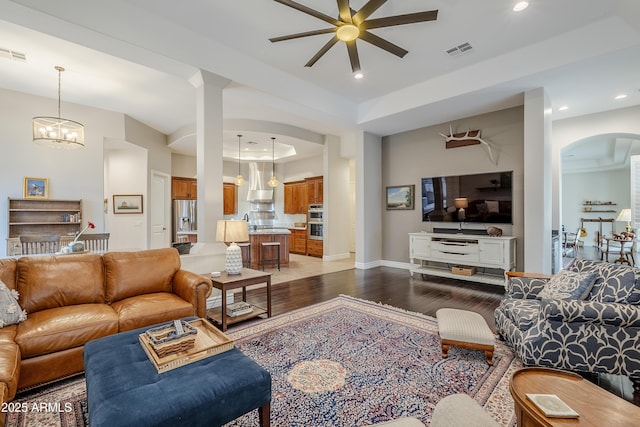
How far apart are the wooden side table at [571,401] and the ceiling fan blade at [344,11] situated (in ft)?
10.00

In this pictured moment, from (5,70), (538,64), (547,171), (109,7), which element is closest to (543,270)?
(547,171)

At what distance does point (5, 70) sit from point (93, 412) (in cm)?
552

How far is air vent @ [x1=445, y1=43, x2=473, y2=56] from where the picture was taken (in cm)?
386

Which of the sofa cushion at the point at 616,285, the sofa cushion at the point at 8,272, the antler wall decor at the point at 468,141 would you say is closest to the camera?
the sofa cushion at the point at 616,285

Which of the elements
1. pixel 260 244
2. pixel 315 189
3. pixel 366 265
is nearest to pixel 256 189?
pixel 315 189

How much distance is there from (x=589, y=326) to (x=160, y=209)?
28.5ft

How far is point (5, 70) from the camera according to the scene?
4.13 m

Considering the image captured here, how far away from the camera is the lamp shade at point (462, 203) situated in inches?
213

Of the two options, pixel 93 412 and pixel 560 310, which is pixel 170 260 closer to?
pixel 93 412

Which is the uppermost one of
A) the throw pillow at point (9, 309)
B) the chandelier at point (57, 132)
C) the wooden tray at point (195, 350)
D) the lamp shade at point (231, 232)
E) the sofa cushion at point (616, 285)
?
the chandelier at point (57, 132)

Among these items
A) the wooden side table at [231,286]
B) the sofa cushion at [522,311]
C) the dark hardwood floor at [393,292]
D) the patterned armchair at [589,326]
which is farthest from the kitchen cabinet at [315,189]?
the patterned armchair at [589,326]

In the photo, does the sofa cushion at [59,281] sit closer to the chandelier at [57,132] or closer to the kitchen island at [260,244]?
the chandelier at [57,132]

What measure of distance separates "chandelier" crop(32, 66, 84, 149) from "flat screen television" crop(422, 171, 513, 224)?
6.29m

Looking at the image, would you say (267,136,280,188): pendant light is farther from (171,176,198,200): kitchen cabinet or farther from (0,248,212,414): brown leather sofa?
(0,248,212,414): brown leather sofa
